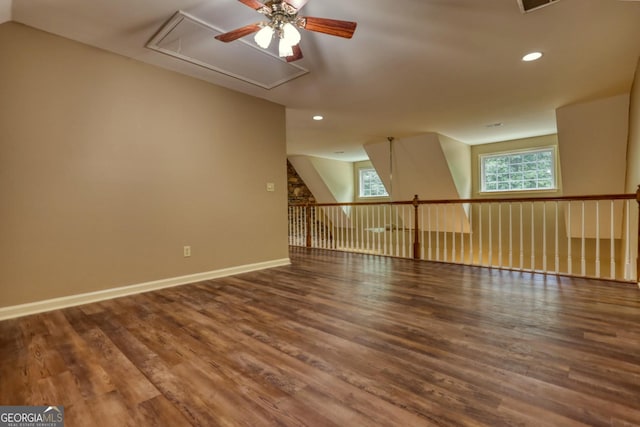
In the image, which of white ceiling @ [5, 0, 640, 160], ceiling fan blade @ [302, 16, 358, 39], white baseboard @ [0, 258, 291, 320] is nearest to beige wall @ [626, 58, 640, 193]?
white ceiling @ [5, 0, 640, 160]

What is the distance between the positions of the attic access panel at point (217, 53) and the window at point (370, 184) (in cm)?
574

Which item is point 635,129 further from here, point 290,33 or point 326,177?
point 326,177

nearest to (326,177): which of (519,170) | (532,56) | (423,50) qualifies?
(519,170)

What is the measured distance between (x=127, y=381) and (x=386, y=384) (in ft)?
4.06

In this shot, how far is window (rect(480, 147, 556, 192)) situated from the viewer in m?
6.05

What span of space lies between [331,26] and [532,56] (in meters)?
2.17

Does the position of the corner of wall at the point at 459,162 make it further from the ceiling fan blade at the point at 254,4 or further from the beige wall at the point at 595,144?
the ceiling fan blade at the point at 254,4

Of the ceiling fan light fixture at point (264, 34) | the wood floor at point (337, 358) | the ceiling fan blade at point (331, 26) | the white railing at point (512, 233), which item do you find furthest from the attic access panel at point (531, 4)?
the white railing at point (512, 233)

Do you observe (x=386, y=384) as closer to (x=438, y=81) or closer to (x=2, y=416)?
(x=2, y=416)

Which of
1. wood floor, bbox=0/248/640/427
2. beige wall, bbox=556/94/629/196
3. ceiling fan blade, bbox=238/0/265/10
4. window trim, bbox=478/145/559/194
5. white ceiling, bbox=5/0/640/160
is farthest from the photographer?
window trim, bbox=478/145/559/194

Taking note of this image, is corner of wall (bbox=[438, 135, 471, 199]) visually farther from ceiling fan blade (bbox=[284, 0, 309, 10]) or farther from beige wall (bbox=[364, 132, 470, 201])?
ceiling fan blade (bbox=[284, 0, 309, 10])

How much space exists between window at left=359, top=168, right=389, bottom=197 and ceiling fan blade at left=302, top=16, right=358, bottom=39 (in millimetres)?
6811

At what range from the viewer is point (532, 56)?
2.86 metres

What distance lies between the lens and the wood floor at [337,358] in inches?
48.0
